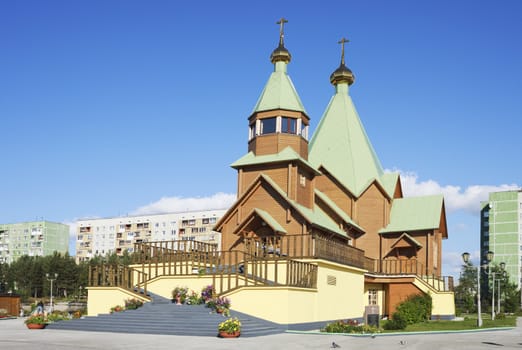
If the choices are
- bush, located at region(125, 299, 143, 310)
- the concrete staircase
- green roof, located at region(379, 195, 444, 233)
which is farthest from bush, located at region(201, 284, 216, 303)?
green roof, located at region(379, 195, 444, 233)

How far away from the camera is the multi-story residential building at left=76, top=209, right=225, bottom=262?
101 meters

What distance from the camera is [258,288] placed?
2161cm

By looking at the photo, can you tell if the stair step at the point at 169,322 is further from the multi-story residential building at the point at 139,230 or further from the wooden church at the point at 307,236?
the multi-story residential building at the point at 139,230

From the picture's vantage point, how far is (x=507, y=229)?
102250 millimetres

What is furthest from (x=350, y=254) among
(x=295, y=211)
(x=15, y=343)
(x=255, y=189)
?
(x=15, y=343)

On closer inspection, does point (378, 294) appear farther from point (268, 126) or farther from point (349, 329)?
point (349, 329)

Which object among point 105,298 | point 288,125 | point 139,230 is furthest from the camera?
point 139,230

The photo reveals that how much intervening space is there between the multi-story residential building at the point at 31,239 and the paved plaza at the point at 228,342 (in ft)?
365

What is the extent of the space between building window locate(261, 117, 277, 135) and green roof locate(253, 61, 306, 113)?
22.8 inches

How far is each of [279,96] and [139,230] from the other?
268 feet

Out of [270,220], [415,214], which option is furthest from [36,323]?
[415,214]

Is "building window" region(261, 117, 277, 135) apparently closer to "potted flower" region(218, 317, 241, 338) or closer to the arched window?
the arched window

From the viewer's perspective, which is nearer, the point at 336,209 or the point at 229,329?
the point at 229,329

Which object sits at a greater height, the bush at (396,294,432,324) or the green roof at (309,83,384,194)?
the green roof at (309,83,384,194)
